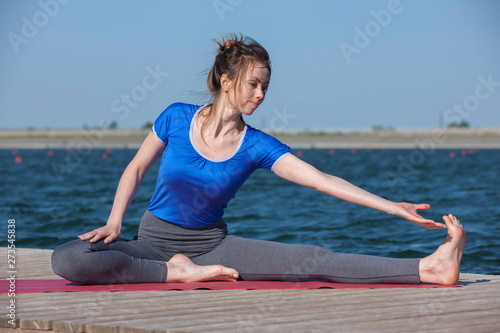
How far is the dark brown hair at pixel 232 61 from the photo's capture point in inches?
156

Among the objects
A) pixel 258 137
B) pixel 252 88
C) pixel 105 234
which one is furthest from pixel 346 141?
pixel 105 234

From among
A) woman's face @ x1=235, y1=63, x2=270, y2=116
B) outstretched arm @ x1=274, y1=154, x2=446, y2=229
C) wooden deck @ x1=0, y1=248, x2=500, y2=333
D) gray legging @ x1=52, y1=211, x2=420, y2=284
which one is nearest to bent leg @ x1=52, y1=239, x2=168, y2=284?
gray legging @ x1=52, y1=211, x2=420, y2=284

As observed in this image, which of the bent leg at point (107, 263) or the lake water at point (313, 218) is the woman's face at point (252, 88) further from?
the lake water at point (313, 218)

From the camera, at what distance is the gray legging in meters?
3.90

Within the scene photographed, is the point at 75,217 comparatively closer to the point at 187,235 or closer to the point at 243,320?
the point at 187,235

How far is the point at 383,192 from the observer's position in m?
17.7

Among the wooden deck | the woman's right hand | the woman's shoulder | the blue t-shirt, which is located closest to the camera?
the wooden deck

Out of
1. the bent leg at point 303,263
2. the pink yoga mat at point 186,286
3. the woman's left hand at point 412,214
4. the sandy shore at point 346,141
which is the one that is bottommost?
the sandy shore at point 346,141

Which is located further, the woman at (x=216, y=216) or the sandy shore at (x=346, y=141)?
the sandy shore at (x=346, y=141)

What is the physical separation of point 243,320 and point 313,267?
104 centimetres

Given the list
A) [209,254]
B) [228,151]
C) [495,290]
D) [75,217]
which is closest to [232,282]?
[209,254]

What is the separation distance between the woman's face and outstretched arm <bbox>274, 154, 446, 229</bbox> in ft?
1.24

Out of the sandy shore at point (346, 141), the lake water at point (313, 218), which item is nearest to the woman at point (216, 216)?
the lake water at point (313, 218)

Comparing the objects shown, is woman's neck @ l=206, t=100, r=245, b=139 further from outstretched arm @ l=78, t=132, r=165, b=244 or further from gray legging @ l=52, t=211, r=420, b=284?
gray legging @ l=52, t=211, r=420, b=284
